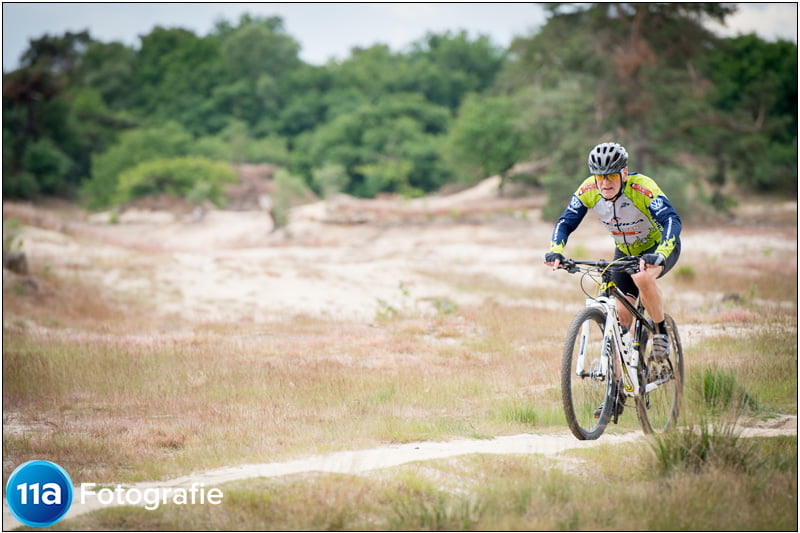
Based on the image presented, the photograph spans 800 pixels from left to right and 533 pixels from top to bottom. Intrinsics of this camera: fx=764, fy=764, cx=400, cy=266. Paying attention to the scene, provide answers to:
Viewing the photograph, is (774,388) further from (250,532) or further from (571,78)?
(571,78)

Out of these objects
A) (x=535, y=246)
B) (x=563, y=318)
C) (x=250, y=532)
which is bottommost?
(x=250, y=532)

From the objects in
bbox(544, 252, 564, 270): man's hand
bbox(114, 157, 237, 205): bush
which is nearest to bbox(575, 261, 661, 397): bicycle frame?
bbox(544, 252, 564, 270): man's hand

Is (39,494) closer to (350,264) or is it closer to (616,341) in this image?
(616,341)

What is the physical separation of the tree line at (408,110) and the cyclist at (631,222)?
89.6ft

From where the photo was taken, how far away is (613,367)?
6152 mm

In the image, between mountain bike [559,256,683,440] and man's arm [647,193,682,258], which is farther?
man's arm [647,193,682,258]

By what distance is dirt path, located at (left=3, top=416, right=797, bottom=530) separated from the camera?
5.56 metres

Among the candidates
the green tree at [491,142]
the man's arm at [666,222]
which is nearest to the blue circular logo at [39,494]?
the man's arm at [666,222]

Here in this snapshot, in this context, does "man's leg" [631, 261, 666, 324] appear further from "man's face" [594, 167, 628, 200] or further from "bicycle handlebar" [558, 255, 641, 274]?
"man's face" [594, 167, 628, 200]

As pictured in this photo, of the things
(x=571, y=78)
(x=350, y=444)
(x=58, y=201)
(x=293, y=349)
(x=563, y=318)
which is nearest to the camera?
(x=350, y=444)

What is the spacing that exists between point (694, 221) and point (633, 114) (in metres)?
5.38

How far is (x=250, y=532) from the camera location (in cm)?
481

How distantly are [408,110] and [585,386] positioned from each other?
5600cm

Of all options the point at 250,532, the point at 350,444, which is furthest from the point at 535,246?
the point at 250,532
